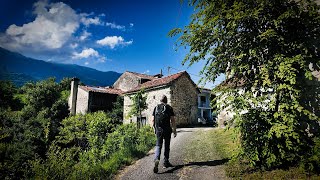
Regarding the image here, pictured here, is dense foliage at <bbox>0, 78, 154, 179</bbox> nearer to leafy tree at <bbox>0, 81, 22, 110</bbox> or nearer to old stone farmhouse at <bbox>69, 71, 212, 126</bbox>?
leafy tree at <bbox>0, 81, 22, 110</bbox>

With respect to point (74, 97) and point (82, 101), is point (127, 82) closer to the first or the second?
point (82, 101)

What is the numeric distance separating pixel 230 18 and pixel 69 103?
1262 inches

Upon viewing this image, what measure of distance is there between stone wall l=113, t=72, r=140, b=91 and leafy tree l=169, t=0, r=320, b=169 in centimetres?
2644

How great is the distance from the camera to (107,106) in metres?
30.9

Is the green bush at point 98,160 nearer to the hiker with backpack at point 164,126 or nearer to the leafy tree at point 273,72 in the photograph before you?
the hiker with backpack at point 164,126

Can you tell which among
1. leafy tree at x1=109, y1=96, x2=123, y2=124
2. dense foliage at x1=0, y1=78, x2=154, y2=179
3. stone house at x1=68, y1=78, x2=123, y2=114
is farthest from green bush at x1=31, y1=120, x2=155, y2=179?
stone house at x1=68, y1=78, x2=123, y2=114

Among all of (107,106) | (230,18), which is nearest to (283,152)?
(230,18)

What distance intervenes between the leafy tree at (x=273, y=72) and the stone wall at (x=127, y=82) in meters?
26.4

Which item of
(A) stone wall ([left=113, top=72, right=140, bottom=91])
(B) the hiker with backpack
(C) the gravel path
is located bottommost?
(C) the gravel path

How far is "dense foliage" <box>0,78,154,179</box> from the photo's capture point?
213 inches

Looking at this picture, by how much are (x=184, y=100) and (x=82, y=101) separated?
15845 millimetres

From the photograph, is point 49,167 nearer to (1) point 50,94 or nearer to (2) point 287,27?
(2) point 287,27

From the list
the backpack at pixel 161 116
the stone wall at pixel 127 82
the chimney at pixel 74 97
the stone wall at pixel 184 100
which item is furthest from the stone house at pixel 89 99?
the backpack at pixel 161 116

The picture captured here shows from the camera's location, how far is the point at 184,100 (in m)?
23.9
